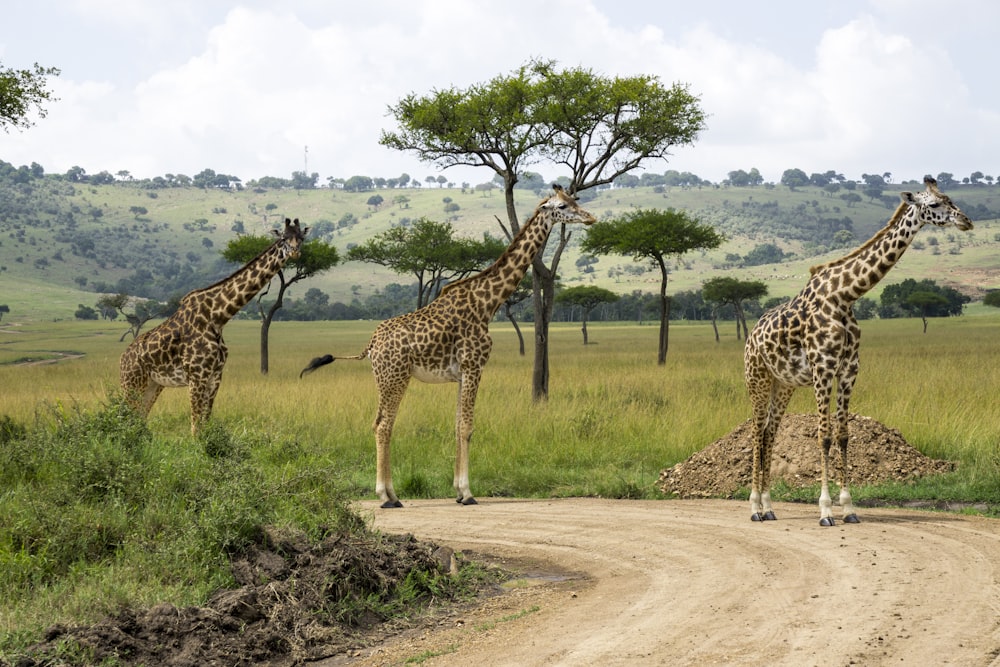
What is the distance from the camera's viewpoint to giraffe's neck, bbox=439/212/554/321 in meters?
13.7

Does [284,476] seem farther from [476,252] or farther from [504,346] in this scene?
[504,346]

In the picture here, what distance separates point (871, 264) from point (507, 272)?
15.3ft

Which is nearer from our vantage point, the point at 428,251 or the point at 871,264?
the point at 871,264

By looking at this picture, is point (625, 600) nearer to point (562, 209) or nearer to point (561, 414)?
point (562, 209)

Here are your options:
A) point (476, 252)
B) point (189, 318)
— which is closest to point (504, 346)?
point (476, 252)

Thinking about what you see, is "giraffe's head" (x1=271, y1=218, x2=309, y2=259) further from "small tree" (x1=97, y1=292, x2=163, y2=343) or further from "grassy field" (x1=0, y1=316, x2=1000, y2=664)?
"small tree" (x1=97, y1=292, x2=163, y2=343)

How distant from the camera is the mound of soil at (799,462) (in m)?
13.5

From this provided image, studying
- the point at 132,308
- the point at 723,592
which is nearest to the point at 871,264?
the point at 723,592

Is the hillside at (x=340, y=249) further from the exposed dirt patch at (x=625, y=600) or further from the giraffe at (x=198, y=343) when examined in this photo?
the exposed dirt patch at (x=625, y=600)

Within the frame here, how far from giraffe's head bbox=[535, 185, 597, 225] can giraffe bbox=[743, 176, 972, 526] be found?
3049 millimetres

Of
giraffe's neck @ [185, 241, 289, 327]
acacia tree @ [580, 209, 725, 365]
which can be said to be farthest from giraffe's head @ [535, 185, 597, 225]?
acacia tree @ [580, 209, 725, 365]

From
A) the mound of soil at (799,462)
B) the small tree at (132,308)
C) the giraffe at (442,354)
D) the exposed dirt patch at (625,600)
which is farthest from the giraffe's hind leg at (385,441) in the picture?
the small tree at (132,308)

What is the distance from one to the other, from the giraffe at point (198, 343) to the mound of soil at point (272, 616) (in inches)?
198

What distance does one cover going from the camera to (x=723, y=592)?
8047 millimetres
